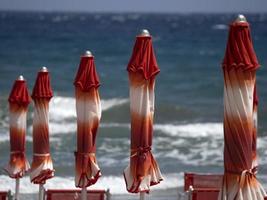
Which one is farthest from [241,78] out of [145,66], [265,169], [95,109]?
[265,169]

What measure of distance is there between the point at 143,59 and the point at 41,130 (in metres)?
3.17

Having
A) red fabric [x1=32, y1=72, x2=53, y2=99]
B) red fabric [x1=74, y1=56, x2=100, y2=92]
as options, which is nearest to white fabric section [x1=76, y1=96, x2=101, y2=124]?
red fabric [x1=74, y1=56, x2=100, y2=92]

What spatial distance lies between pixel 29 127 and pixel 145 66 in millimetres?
22163

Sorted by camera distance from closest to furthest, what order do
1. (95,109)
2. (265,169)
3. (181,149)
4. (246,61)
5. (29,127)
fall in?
(246,61) → (95,109) → (265,169) → (181,149) → (29,127)

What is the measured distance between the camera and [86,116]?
1191 centimetres

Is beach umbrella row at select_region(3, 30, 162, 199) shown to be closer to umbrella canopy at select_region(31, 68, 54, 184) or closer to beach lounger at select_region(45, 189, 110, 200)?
umbrella canopy at select_region(31, 68, 54, 184)

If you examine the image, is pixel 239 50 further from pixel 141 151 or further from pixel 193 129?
pixel 193 129

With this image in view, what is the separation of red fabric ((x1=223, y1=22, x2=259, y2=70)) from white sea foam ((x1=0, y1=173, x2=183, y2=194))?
37.7 ft

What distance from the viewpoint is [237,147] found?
9320 millimetres

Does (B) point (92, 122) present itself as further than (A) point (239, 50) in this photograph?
Yes

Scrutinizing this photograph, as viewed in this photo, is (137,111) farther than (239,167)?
Yes

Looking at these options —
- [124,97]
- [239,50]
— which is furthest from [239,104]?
[124,97]

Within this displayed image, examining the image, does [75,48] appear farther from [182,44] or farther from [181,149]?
[181,149]

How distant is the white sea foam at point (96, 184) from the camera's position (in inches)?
811
